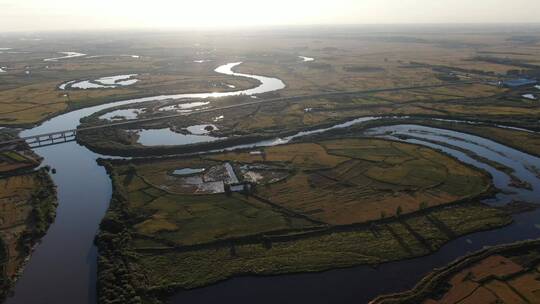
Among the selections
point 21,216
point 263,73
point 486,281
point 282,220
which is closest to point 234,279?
point 282,220

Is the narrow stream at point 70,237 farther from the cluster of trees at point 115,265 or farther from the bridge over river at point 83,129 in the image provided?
the bridge over river at point 83,129

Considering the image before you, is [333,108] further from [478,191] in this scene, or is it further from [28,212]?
[28,212]

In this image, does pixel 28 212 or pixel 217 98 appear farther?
pixel 217 98

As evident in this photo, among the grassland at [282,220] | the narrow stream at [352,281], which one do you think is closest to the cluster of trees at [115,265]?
the grassland at [282,220]

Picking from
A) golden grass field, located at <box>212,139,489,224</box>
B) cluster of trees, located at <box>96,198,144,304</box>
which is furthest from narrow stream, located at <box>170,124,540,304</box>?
golden grass field, located at <box>212,139,489,224</box>

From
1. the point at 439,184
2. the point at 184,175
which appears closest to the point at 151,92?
the point at 184,175

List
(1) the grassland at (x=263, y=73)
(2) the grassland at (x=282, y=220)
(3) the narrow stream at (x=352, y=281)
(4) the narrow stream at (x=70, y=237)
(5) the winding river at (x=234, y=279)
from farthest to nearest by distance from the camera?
1. (1) the grassland at (x=263, y=73)
2. (2) the grassland at (x=282, y=220)
3. (4) the narrow stream at (x=70, y=237)
4. (5) the winding river at (x=234, y=279)
5. (3) the narrow stream at (x=352, y=281)

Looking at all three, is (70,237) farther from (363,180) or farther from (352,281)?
(363,180)
